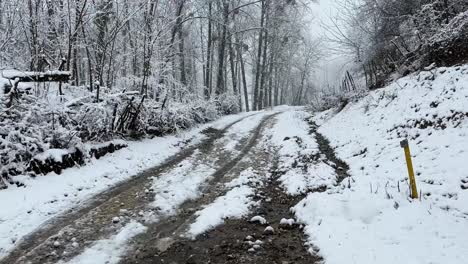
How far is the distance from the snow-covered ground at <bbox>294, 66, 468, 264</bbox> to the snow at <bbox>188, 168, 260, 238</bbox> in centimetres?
110

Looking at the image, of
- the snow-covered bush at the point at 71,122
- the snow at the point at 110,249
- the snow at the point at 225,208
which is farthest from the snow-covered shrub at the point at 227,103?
the snow at the point at 110,249

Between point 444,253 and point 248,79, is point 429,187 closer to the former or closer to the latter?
point 444,253

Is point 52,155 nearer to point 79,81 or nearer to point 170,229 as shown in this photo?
point 170,229

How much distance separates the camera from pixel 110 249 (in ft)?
18.6

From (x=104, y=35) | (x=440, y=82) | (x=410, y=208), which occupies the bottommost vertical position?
(x=410, y=208)

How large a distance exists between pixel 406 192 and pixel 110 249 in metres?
4.84

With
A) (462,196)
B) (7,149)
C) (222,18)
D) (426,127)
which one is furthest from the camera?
(222,18)

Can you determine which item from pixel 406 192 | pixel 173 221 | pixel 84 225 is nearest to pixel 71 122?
pixel 84 225

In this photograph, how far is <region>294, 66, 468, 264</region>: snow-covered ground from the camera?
5.19 meters

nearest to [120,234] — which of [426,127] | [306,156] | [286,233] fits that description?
[286,233]

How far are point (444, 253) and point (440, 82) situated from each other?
722 cm

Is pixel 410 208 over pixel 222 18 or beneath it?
beneath

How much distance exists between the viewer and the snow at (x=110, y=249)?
534 cm

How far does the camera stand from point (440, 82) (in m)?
10.7
